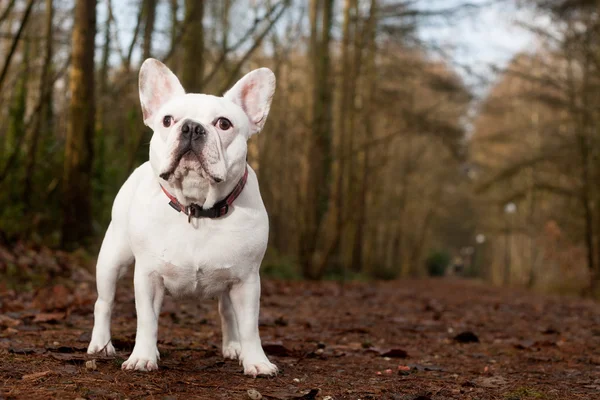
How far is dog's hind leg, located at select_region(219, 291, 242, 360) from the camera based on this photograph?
168 inches

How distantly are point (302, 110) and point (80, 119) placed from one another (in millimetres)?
12442

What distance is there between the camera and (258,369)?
371 centimetres

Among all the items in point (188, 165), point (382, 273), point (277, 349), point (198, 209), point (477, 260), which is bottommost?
point (477, 260)

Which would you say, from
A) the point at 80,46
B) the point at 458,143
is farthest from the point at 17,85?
the point at 458,143

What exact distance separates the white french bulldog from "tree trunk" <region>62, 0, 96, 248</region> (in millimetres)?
5407

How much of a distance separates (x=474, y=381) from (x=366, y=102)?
1655 cm

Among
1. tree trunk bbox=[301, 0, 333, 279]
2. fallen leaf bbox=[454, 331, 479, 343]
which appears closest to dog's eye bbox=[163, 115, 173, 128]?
fallen leaf bbox=[454, 331, 479, 343]

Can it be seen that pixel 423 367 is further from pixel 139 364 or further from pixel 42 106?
pixel 42 106

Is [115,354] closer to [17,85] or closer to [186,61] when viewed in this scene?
[186,61]

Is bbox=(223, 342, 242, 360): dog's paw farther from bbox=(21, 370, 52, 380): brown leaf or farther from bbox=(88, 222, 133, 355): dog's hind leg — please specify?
bbox=(21, 370, 52, 380): brown leaf

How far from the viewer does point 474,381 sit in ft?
13.5

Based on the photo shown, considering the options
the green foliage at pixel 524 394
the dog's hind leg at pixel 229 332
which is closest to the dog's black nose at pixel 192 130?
the dog's hind leg at pixel 229 332

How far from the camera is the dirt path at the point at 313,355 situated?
331 centimetres

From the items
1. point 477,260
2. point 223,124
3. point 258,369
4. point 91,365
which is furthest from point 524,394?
point 477,260
